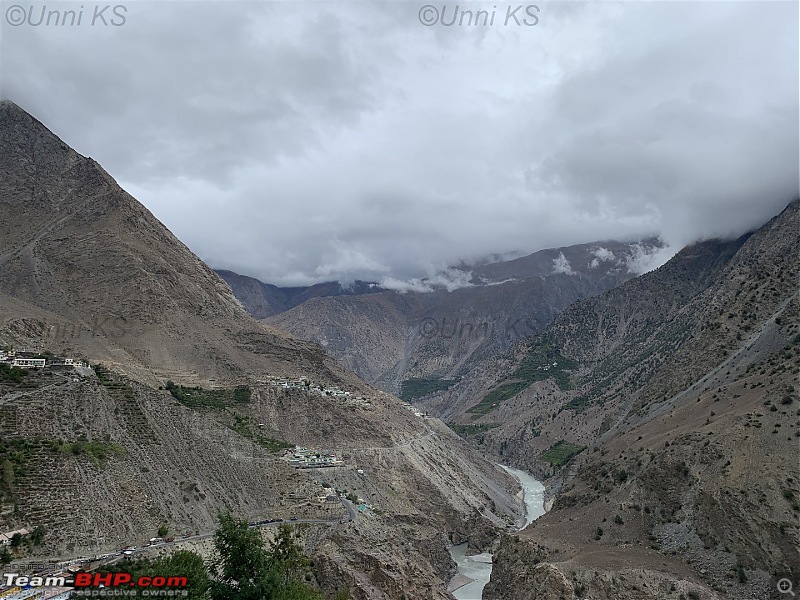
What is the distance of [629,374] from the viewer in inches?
7323

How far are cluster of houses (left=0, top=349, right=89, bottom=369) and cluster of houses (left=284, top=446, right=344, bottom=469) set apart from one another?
106 ft

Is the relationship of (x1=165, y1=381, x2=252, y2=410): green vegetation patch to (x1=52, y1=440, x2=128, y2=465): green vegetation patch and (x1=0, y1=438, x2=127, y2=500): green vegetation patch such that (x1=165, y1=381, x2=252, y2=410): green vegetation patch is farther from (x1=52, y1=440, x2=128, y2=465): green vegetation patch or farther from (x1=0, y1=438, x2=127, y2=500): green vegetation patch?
(x1=0, y1=438, x2=127, y2=500): green vegetation patch

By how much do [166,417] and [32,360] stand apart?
18.3m

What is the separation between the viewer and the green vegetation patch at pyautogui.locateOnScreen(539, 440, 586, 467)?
528ft

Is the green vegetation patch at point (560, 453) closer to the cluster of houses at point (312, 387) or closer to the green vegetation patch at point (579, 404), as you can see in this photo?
the green vegetation patch at point (579, 404)

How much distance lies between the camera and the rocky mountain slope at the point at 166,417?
6166 cm

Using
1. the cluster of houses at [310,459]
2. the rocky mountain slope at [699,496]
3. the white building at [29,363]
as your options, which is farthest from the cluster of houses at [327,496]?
the white building at [29,363]

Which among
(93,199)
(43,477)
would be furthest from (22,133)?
(43,477)

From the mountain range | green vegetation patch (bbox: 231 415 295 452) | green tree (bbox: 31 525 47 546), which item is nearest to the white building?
the mountain range

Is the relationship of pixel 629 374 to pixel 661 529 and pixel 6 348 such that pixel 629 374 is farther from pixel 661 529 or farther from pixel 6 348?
pixel 6 348

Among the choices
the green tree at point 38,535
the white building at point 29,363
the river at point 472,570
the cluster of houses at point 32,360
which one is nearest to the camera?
the green tree at point 38,535

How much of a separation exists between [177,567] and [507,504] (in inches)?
3775

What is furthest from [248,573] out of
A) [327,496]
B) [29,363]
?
[29,363]

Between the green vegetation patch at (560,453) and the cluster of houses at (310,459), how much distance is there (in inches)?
3158
